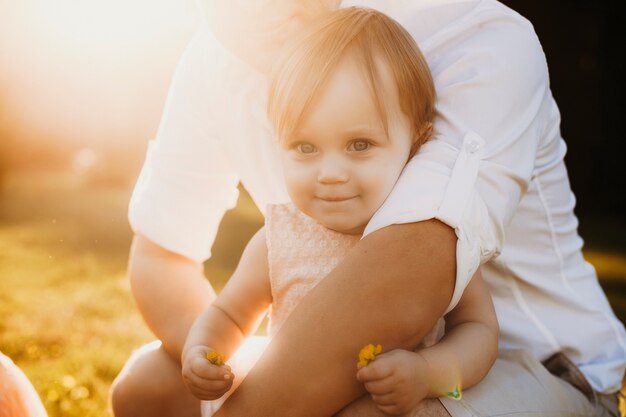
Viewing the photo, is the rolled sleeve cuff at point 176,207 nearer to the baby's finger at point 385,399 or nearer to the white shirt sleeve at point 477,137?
the white shirt sleeve at point 477,137

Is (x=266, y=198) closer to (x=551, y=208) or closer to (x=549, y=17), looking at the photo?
(x=551, y=208)

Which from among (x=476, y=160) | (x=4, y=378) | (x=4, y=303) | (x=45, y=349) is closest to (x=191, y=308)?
(x=4, y=378)

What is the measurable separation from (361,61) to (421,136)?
0.69ft

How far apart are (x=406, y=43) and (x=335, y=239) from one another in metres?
0.45

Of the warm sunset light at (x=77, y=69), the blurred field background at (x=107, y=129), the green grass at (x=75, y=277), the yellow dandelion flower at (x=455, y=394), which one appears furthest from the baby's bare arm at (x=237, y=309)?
the warm sunset light at (x=77, y=69)

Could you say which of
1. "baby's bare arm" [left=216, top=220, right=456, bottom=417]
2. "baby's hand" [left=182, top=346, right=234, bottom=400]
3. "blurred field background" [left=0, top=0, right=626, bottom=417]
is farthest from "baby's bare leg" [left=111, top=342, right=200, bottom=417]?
"blurred field background" [left=0, top=0, right=626, bottom=417]

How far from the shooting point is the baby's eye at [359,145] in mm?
1749

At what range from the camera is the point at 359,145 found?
5.75 ft

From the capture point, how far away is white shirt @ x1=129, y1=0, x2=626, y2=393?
170cm

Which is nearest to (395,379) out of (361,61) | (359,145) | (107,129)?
(359,145)

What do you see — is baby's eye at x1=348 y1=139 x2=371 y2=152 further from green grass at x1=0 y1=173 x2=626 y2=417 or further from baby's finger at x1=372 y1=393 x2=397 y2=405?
green grass at x1=0 y1=173 x2=626 y2=417

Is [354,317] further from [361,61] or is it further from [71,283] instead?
[71,283]

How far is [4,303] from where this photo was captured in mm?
4461

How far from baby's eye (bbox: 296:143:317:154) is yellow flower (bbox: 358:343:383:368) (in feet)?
1.48
